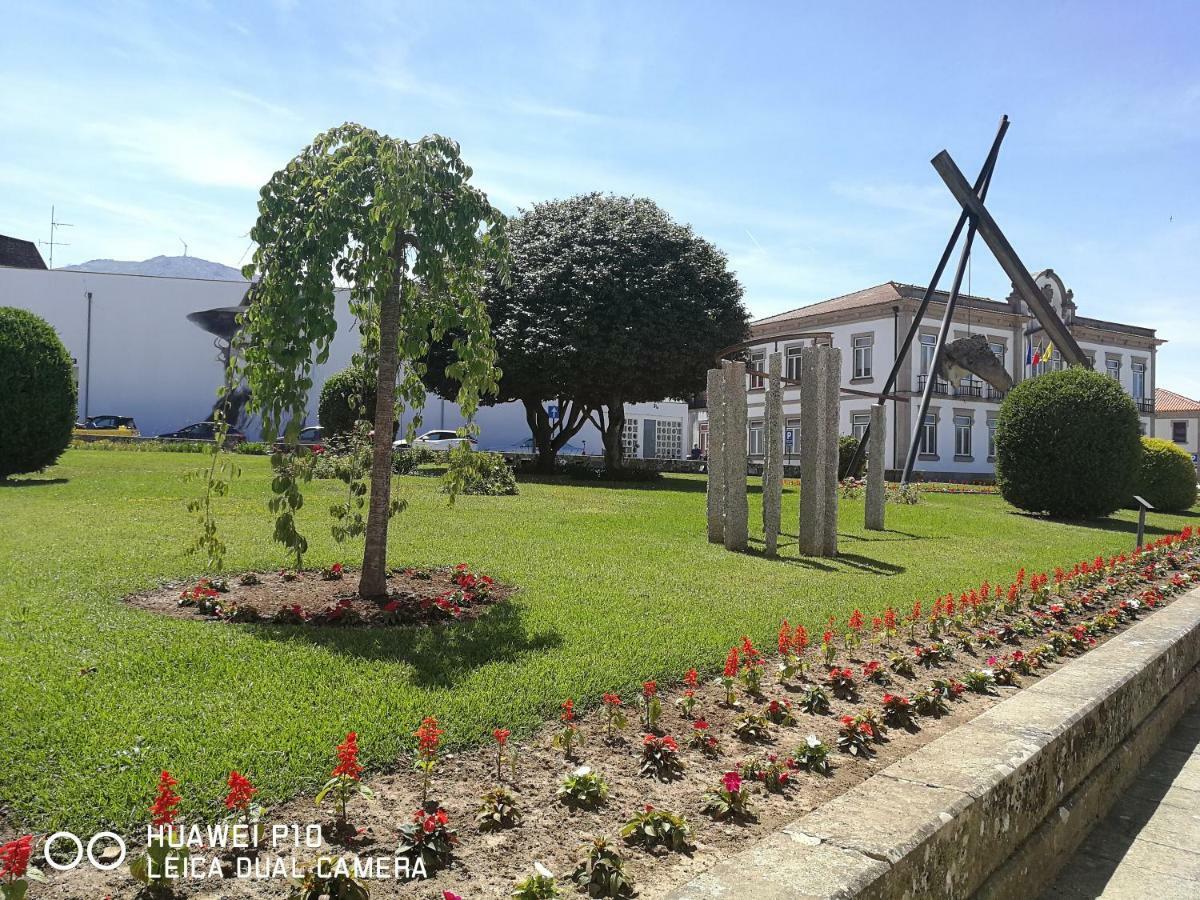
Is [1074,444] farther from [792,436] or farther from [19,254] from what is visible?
[19,254]

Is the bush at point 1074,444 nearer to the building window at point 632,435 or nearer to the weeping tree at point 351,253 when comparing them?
the weeping tree at point 351,253

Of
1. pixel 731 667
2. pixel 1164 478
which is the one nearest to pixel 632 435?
pixel 1164 478

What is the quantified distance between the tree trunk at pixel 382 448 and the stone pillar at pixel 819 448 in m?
5.60

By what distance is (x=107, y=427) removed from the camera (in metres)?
37.8

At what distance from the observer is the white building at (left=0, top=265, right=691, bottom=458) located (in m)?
41.1

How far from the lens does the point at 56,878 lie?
256 centimetres

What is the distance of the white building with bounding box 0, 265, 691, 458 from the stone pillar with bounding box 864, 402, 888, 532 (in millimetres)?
26378

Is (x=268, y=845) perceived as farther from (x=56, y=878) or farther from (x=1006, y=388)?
(x=1006, y=388)

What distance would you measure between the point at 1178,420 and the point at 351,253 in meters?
70.6

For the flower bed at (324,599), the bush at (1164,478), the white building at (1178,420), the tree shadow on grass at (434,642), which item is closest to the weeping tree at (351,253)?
the flower bed at (324,599)

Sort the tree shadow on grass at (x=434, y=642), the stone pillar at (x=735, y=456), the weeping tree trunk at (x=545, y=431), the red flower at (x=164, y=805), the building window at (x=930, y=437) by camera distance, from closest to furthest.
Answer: the red flower at (x=164, y=805)
the tree shadow on grass at (x=434, y=642)
the stone pillar at (x=735, y=456)
the weeping tree trunk at (x=545, y=431)
the building window at (x=930, y=437)

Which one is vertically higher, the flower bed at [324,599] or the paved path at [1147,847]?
the flower bed at [324,599]

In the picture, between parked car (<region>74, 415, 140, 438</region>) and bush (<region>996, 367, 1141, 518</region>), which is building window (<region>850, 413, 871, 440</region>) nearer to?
bush (<region>996, 367, 1141, 518</region>)

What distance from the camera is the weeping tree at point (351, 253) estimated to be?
5738 mm
